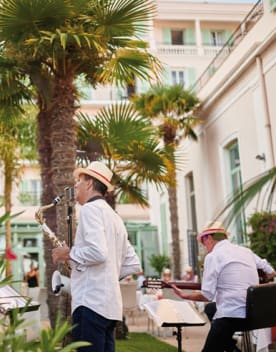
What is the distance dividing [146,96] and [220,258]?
12.3 metres

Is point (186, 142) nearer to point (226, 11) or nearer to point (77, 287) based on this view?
point (226, 11)

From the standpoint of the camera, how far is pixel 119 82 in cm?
838

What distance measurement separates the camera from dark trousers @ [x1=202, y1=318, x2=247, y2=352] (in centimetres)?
420

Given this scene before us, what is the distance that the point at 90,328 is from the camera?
10.3 feet

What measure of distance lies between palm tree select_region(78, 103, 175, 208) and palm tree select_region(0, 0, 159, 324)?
1.11 metres

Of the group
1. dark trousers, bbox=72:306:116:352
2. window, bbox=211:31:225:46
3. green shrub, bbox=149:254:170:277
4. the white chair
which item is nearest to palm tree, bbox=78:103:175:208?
the white chair

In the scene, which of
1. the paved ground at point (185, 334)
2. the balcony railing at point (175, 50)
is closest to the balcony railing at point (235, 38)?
the paved ground at point (185, 334)

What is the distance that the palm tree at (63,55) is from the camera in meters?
6.97

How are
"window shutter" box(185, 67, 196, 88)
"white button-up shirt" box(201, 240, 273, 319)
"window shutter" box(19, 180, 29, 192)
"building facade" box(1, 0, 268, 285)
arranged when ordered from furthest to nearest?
"window shutter" box(19, 180, 29, 192)
"window shutter" box(185, 67, 196, 88)
"building facade" box(1, 0, 268, 285)
"white button-up shirt" box(201, 240, 273, 319)

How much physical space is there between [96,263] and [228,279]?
158 cm

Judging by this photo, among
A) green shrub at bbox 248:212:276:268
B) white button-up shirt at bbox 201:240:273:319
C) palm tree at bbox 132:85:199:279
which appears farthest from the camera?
palm tree at bbox 132:85:199:279

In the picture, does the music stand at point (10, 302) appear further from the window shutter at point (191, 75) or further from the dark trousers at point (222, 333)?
the window shutter at point (191, 75)

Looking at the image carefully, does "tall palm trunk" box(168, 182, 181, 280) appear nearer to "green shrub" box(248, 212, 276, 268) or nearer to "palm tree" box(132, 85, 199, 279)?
"palm tree" box(132, 85, 199, 279)

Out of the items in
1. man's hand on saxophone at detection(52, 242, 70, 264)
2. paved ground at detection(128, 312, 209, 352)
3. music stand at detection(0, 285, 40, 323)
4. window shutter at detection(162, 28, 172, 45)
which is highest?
window shutter at detection(162, 28, 172, 45)
